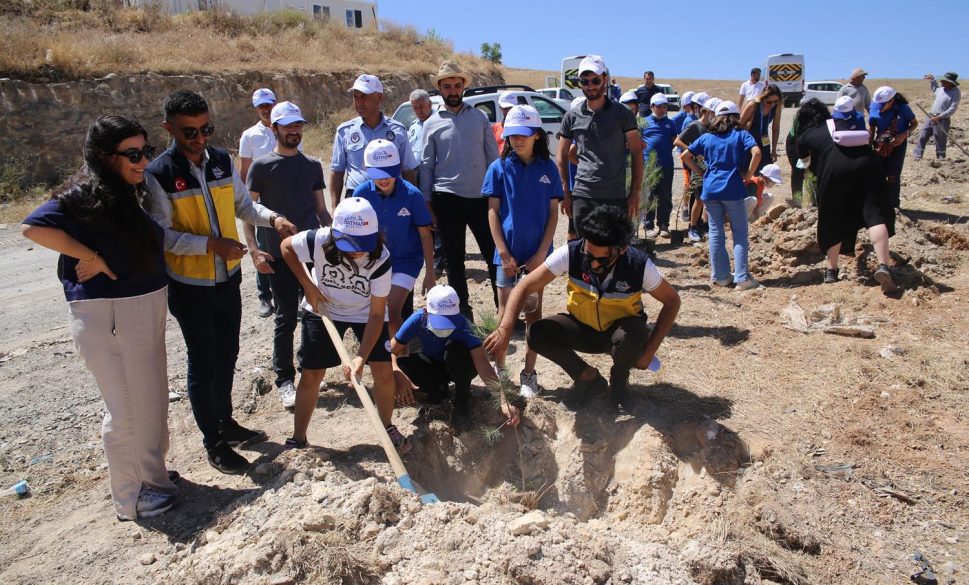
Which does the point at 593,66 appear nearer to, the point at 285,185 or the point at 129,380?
the point at 285,185

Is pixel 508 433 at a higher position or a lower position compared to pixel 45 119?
lower

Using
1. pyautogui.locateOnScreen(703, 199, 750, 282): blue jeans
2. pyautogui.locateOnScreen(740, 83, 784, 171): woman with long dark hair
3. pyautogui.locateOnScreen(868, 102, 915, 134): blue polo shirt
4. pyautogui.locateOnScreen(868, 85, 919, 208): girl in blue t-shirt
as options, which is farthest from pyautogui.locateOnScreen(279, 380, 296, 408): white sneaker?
pyautogui.locateOnScreen(868, 102, 915, 134): blue polo shirt

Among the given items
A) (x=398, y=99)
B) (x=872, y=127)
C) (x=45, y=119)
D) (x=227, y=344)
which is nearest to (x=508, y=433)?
(x=227, y=344)

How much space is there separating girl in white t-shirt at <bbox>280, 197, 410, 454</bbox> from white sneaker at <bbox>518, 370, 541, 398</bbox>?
867 mm

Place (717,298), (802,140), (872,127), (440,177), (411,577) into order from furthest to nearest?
(872,127) < (802,140) < (717,298) < (440,177) < (411,577)

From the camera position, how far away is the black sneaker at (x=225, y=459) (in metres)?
3.53

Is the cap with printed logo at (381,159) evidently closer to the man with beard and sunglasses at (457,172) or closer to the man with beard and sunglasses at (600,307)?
the man with beard and sunglasses at (457,172)

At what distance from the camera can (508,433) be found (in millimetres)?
4074

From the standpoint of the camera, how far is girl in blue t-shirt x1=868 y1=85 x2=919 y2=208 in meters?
7.34

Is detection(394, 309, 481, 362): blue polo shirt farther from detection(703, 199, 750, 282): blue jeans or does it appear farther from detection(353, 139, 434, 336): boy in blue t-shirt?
detection(703, 199, 750, 282): blue jeans

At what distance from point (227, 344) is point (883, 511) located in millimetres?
3509

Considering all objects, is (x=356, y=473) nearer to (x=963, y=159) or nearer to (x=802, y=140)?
(x=802, y=140)

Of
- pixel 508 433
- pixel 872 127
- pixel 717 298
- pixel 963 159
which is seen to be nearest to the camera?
pixel 508 433

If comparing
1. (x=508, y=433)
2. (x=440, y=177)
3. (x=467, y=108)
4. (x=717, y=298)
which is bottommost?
(x=508, y=433)
